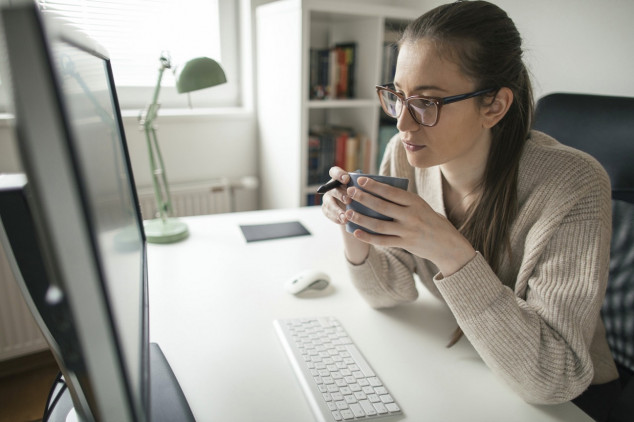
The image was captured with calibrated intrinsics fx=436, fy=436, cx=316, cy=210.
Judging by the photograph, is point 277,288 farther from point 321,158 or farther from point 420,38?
point 321,158

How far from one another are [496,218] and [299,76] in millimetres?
1266

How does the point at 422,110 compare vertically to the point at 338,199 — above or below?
above

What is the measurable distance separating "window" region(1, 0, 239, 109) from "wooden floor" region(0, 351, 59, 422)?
3.97 ft

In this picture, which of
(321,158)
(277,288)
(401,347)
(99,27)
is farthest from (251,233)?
(99,27)

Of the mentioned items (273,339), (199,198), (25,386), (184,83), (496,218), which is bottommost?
(25,386)

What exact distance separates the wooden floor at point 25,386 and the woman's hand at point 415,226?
1.48 meters

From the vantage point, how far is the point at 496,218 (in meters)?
0.85

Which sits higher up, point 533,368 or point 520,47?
point 520,47

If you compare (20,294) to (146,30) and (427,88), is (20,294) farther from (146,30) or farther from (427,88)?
(427,88)

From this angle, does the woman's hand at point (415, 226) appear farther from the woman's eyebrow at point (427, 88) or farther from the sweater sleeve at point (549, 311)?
the woman's eyebrow at point (427, 88)

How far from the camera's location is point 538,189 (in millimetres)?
812

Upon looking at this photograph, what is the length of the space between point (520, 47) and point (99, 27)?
5.93 ft

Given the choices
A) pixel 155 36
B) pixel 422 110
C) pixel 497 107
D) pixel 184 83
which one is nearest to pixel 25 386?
pixel 184 83

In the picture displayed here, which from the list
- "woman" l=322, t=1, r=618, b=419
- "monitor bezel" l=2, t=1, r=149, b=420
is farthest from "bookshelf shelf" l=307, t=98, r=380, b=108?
"monitor bezel" l=2, t=1, r=149, b=420
